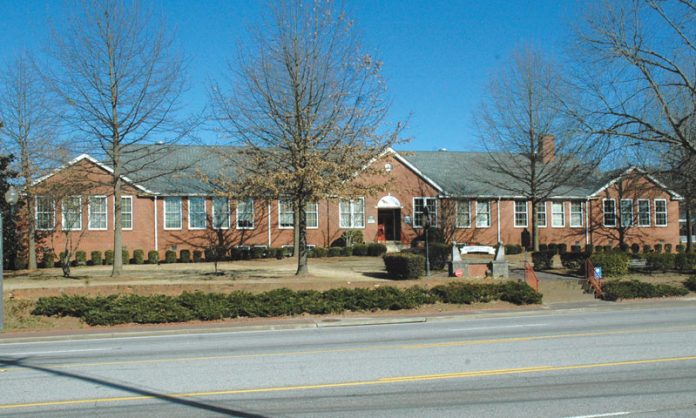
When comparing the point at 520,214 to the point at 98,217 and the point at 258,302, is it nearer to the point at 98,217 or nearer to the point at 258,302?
the point at 98,217

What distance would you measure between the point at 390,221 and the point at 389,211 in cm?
68

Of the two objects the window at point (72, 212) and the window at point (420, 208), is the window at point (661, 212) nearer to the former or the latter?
the window at point (420, 208)

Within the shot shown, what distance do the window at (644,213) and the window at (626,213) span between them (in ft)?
3.71

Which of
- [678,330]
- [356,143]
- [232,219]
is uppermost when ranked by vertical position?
[356,143]

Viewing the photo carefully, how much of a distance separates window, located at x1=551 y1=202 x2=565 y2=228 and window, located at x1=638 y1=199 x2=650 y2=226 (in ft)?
20.6

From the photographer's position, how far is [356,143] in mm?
23719

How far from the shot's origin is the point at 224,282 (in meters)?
23.6

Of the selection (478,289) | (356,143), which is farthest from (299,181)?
(478,289)

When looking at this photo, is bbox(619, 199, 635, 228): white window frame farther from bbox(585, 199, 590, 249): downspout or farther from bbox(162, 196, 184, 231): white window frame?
bbox(162, 196, 184, 231): white window frame

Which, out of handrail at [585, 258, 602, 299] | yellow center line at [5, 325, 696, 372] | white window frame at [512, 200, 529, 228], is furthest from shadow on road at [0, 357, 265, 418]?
white window frame at [512, 200, 529, 228]

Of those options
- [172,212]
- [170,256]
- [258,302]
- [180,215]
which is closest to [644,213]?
[180,215]

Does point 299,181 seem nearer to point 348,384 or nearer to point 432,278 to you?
point 432,278

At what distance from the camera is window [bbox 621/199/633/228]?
46344mm

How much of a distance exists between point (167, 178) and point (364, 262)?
45.1 feet
